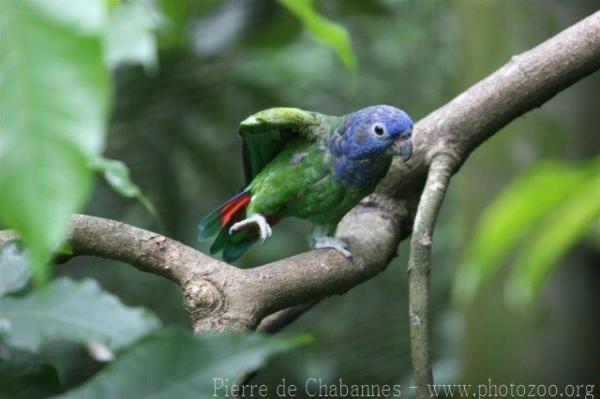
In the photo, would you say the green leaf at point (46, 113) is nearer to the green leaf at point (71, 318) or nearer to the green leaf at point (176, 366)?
the green leaf at point (176, 366)

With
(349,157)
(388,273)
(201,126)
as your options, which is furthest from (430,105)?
(349,157)

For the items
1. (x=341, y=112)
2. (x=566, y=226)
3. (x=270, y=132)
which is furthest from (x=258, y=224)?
(x=341, y=112)

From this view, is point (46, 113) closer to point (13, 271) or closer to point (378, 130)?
point (13, 271)

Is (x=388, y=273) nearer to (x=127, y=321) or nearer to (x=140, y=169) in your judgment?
(x=140, y=169)

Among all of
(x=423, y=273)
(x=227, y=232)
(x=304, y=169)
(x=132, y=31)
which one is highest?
(x=304, y=169)

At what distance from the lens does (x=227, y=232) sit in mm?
2461

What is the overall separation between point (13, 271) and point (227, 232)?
147 centimetres

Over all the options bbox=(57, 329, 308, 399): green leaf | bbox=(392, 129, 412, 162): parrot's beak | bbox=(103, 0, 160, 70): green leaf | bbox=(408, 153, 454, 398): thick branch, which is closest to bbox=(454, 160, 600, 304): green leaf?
bbox=(57, 329, 308, 399): green leaf

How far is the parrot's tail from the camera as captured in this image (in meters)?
2.45

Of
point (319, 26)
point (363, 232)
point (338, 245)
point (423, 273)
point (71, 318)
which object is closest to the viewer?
point (71, 318)

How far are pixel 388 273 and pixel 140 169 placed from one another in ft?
5.35

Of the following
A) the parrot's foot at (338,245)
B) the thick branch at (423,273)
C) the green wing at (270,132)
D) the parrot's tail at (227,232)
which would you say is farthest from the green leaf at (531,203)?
the parrot's tail at (227,232)

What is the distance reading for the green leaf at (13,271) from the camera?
3.21 ft

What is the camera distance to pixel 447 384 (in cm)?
363
